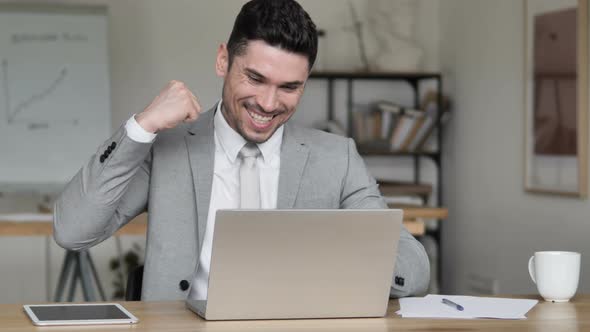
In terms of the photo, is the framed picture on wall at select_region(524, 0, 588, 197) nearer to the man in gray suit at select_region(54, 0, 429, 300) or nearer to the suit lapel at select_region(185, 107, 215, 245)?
the man in gray suit at select_region(54, 0, 429, 300)

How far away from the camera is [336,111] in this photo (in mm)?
5746

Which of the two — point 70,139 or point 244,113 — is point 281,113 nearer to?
point 244,113

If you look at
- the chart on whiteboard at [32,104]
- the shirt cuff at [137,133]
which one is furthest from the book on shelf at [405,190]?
the shirt cuff at [137,133]

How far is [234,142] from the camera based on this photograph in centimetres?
213

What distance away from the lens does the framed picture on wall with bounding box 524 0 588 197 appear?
419 centimetres

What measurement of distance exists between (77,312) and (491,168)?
12.1 feet

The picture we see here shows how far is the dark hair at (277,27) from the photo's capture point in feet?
6.57

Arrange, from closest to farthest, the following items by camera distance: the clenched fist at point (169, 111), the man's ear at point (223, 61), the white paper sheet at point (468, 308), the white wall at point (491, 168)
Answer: the white paper sheet at point (468, 308), the clenched fist at point (169, 111), the man's ear at point (223, 61), the white wall at point (491, 168)

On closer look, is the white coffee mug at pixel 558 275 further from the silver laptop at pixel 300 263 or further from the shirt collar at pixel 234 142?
the shirt collar at pixel 234 142

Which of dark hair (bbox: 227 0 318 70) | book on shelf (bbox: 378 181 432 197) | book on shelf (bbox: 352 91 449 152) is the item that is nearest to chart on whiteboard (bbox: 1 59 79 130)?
book on shelf (bbox: 352 91 449 152)

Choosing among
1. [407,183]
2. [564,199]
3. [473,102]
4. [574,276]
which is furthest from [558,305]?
[407,183]

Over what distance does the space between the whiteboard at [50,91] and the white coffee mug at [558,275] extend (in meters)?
3.52

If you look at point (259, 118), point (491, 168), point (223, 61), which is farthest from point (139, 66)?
point (259, 118)

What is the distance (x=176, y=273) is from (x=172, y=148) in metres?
0.29
